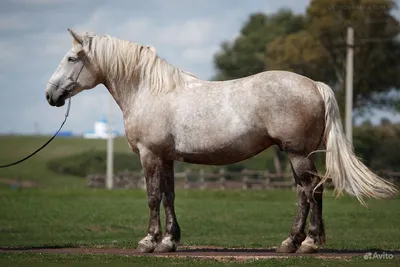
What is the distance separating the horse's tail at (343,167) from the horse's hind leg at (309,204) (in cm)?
28

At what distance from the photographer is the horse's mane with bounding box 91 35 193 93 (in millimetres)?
13297

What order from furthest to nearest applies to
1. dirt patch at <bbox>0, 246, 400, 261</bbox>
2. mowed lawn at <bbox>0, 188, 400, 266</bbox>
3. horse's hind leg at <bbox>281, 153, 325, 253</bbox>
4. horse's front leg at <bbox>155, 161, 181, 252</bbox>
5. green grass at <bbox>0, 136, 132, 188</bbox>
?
green grass at <bbox>0, 136, 132, 188</bbox> → mowed lawn at <bbox>0, 188, 400, 266</bbox> → horse's front leg at <bbox>155, 161, 181, 252</bbox> → horse's hind leg at <bbox>281, 153, 325, 253</bbox> → dirt patch at <bbox>0, 246, 400, 261</bbox>

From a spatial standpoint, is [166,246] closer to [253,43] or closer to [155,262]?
[155,262]

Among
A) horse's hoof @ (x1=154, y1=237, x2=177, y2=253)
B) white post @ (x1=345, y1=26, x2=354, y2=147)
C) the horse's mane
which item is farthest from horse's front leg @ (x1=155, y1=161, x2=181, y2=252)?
white post @ (x1=345, y1=26, x2=354, y2=147)

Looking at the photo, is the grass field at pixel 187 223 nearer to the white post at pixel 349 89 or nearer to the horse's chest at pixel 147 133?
the horse's chest at pixel 147 133

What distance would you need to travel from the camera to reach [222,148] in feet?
41.5

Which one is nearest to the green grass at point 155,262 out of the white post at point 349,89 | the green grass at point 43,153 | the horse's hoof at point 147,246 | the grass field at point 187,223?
the grass field at point 187,223

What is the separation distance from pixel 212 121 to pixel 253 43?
65.4 m

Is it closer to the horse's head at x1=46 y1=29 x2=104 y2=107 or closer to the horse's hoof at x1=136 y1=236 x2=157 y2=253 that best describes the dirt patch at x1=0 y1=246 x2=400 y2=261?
the horse's hoof at x1=136 y1=236 x2=157 y2=253

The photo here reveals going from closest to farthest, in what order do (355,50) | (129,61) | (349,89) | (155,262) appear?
1. (155,262)
2. (129,61)
3. (349,89)
4. (355,50)

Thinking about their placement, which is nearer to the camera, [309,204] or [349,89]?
[309,204]

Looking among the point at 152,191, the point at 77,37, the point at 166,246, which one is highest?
the point at 77,37

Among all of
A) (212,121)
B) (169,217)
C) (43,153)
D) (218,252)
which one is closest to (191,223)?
(169,217)

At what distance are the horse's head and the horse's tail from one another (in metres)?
3.35
